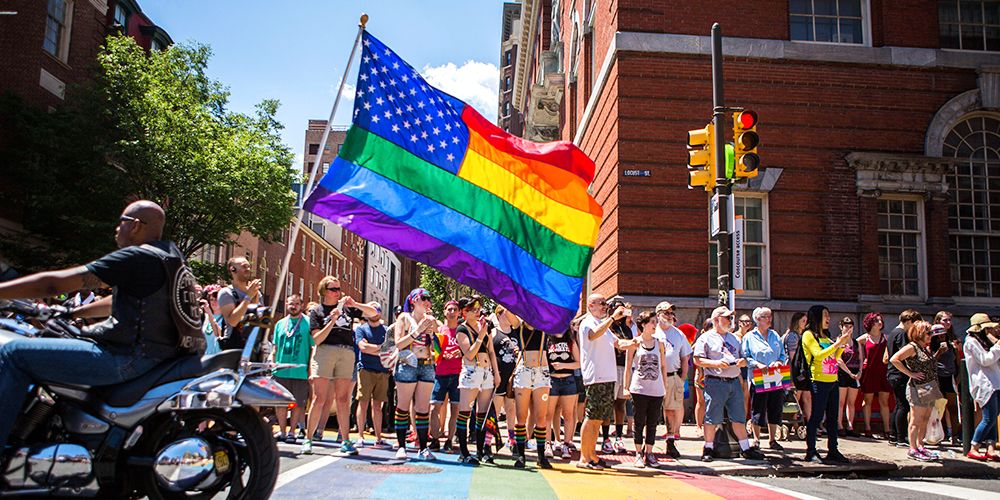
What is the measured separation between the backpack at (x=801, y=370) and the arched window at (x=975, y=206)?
352 inches

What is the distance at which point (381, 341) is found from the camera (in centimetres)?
1015

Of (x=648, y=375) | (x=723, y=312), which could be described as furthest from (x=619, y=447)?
(x=723, y=312)

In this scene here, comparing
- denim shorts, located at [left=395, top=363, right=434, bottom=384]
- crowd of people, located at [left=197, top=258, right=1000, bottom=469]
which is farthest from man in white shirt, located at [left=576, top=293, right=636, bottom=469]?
denim shorts, located at [left=395, top=363, right=434, bottom=384]

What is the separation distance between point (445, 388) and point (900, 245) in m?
12.3

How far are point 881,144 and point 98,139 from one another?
2211cm

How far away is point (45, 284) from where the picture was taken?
422cm

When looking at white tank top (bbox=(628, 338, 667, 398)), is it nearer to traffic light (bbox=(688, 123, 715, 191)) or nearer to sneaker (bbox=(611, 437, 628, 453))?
sneaker (bbox=(611, 437, 628, 453))

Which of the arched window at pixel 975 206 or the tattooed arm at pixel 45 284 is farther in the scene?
the arched window at pixel 975 206

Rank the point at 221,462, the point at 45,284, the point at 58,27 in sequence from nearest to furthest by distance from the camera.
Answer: the point at 45,284
the point at 221,462
the point at 58,27

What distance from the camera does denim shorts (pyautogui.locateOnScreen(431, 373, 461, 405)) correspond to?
9.95 metres

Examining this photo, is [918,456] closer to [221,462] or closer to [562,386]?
[562,386]

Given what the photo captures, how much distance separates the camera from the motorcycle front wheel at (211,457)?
428 cm

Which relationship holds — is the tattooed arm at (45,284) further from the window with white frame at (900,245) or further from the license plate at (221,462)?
the window with white frame at (900,245)

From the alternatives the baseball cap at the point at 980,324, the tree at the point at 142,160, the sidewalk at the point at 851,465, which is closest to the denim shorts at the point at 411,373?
the sidewalk at the point at 851,465
